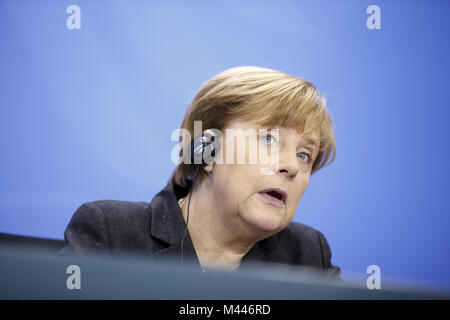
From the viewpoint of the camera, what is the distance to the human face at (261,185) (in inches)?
43.7

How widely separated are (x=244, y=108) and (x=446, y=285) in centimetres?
65

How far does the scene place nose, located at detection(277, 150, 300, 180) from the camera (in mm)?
1116

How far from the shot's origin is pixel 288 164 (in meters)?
1.12


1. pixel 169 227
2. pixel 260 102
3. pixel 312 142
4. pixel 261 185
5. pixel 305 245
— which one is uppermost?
pixel 260 102

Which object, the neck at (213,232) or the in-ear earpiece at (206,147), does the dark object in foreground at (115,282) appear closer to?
the neck at (213,232)

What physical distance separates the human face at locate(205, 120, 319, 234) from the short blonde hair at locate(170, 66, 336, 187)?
0.03 metres

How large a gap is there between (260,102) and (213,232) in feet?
1.20

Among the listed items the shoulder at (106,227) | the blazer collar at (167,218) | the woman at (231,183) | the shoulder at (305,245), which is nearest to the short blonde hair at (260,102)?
the woman at (231,183)

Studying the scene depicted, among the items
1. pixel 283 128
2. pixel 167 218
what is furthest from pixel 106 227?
pixel 283 128

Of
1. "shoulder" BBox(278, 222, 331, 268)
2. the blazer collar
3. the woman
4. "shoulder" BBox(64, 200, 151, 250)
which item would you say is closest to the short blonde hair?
the woman

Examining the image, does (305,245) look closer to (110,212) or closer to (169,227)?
(169,227)

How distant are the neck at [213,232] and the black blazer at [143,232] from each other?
37mm
